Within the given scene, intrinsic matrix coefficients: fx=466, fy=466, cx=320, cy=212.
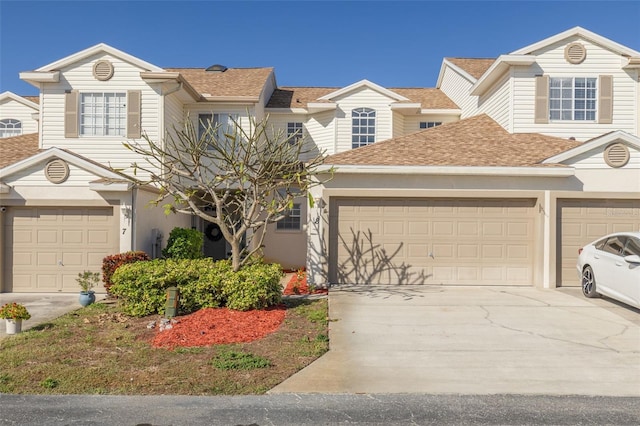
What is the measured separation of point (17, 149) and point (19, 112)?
832 centimetres

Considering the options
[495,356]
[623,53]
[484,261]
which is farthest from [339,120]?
[495,356]

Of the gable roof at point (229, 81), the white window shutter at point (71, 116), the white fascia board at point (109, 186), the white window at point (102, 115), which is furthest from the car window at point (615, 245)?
the white window shutter at point (71, 116)

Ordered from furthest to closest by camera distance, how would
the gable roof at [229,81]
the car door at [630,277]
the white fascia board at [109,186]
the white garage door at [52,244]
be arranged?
the gable roof at [229,81], the white garage door at [52,244], the white fascia board at [109,186], the car door at [630,277]

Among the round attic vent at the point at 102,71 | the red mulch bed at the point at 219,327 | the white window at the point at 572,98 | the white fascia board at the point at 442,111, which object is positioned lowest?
the red mulch bed at the point at 219,327

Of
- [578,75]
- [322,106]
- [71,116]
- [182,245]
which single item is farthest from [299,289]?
[578,75]

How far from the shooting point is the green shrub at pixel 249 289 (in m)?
9.03

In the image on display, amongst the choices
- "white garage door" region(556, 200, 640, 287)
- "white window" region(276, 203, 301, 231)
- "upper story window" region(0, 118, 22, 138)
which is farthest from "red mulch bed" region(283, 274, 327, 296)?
"upper story window" region(0, 118, 22, 138)

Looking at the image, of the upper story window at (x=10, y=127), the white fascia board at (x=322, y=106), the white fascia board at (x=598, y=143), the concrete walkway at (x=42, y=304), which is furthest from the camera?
the upper story window at (x=10, y=127)

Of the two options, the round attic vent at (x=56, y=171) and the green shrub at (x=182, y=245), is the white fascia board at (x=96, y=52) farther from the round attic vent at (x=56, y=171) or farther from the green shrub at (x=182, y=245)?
the green shrub at (x=182, y=245)

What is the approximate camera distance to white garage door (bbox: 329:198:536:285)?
12.3m

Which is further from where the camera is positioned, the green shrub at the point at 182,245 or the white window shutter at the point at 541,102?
the white window shutter at the point at 541,102

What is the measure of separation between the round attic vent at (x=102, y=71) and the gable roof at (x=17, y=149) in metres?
3.02

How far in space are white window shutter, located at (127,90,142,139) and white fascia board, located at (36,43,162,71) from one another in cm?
94

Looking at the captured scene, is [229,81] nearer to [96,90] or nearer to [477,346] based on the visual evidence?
[96,90]
